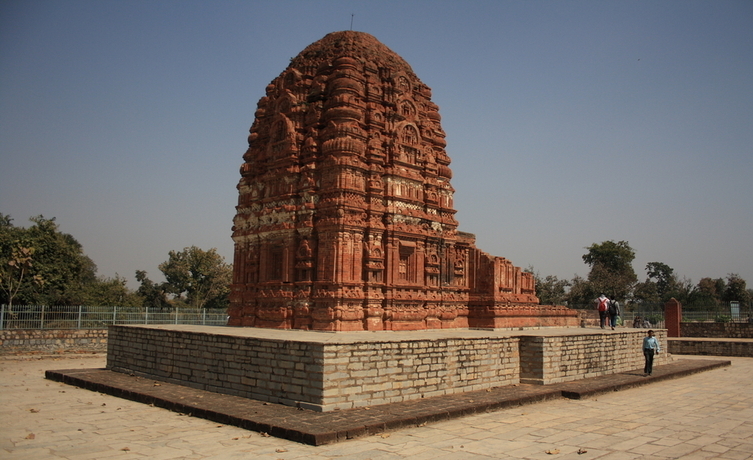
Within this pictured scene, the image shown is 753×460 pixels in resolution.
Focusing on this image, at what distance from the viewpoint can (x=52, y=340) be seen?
21672 mm

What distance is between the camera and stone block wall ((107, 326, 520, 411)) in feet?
33.0

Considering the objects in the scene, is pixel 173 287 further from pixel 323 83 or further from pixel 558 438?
pixel 558 438

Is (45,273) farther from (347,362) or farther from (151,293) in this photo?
(347,362)

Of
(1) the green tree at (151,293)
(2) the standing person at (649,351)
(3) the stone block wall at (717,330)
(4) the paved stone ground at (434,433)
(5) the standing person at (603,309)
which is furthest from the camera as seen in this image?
(1) the green tree at (151,293)

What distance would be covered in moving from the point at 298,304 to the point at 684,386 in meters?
10.7

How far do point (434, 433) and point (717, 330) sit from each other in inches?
1089

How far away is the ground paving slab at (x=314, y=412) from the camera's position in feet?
28.9

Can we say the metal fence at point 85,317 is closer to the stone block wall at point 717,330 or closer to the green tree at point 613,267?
the stone block wall at point 717,330

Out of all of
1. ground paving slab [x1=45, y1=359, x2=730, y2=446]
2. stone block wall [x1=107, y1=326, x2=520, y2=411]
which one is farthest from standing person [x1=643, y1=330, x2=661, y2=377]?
stone block wall [x1=107, y1=326, x2=520, y2=411]

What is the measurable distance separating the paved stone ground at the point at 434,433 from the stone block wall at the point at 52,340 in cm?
884

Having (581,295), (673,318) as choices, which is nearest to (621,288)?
(581,295)

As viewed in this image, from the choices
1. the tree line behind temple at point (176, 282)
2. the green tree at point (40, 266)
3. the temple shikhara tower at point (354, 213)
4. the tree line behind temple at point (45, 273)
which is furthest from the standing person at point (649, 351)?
the green tree at point (40, 266)

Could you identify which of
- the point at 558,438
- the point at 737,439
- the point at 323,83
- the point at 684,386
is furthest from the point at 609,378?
the point at 323,83

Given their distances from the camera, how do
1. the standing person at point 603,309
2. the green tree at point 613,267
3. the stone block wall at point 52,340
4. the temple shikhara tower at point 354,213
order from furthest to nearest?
the green tree at point 613,267
the stone block wall at point 52,340
the standing person at point 603,309
the temple shikhara tower at point 354,213
